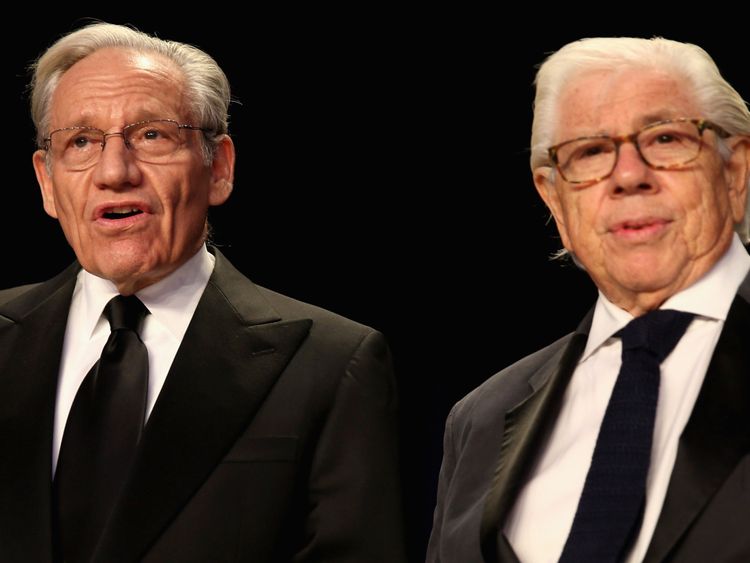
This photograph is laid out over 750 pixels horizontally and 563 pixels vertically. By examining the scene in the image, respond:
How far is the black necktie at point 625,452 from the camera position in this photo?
92.7 inches

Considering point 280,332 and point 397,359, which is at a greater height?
point 280,332

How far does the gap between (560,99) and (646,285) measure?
0.42 metres

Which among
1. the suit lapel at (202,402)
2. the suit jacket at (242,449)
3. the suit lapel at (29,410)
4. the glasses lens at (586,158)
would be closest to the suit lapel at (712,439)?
the glasses lens at (586,158)

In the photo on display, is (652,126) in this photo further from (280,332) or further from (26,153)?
(26,153)

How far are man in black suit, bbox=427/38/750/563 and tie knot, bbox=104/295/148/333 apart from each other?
734 mm

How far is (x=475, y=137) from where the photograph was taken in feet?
12.5

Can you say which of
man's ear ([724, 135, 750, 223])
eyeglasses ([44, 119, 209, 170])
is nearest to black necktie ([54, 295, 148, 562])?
eyeglasses ([44, 119, 209, 170])

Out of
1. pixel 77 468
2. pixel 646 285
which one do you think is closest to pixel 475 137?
pixel 646 285

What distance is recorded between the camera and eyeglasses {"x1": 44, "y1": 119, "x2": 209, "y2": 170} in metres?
2.95

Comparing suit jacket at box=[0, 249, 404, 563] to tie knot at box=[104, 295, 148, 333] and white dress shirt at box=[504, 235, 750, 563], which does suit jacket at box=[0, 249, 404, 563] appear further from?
white dress shirt at box=[504, 235, 750, 563]

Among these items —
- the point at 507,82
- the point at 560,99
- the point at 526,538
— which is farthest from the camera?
the point at 507,82

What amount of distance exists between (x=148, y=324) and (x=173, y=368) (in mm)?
160

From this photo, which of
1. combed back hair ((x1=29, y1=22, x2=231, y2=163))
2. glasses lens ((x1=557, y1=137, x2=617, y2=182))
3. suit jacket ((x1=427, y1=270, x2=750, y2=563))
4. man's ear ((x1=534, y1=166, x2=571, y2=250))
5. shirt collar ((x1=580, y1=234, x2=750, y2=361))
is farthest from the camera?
combed back hair ((x1=29, y1=22, x2=231, y2=163))

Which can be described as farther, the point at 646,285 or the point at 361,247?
the point at 361,247
